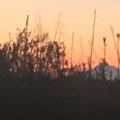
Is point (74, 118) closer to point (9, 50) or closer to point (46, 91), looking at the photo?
point (46, 91)

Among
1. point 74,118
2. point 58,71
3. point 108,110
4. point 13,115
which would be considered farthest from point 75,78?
point 13,115

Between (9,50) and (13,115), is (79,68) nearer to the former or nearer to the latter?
(9,50)

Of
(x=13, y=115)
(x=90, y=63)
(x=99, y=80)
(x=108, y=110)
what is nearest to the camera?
(x=13, y=115)

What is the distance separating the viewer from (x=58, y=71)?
43.4 ft

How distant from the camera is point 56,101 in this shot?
427 inches

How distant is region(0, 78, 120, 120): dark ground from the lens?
10258 millimetres

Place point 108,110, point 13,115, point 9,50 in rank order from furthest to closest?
point 9,50 → point 108,110 → point 13,115

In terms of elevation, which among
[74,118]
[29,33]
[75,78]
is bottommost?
[74,118]

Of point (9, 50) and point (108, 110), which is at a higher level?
point (9, 50)

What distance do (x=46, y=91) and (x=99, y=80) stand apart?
297cm

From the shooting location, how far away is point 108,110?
11766 millimetres

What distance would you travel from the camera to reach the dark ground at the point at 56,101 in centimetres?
1026

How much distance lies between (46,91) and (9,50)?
203 cm

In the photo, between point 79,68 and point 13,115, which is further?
point 79,68
